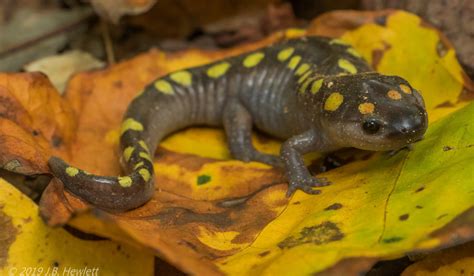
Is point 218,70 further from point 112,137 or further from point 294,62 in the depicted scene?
point 112,137

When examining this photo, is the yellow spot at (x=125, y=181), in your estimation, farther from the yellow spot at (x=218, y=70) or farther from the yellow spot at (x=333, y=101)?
the yellow spot at (x=218, y=70)

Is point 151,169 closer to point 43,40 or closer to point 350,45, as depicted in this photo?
point 350,45

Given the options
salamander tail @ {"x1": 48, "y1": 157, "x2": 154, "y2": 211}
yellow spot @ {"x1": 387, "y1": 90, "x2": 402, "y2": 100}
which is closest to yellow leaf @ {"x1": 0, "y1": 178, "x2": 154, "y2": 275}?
salamander tail @ {"x1": 48, "y1": 157, "x2": 154, "y2": 211}

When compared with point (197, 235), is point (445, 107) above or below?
above

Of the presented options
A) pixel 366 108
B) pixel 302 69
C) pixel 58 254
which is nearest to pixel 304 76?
pixel 302 69

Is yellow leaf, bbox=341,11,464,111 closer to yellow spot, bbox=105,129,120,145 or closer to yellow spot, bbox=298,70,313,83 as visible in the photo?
yellow spot, bbox=298,70,313,83

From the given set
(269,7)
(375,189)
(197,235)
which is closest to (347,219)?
(375,189)
